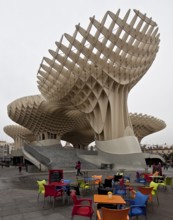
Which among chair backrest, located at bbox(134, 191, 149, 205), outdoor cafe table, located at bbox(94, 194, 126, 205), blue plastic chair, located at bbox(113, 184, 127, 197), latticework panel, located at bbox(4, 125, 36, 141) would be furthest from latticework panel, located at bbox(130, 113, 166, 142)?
outdoor cafe table, located at bbox(94, 194, 126, 205)

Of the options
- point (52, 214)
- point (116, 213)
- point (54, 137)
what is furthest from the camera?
point (54, 137)

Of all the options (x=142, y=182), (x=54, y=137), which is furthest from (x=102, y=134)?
(x=54, y=137)

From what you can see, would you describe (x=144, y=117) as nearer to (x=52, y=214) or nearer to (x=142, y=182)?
(x=142, y=182)

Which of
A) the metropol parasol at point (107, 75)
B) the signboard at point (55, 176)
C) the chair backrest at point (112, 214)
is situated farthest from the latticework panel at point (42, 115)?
the chair backrest at point (112, 214)

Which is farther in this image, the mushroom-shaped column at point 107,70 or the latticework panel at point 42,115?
the latticework panel at point 42,115

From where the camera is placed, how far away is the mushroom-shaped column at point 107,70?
3172 cm

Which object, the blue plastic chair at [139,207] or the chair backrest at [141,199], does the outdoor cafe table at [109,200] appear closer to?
the blue plastic chair at [139,207]

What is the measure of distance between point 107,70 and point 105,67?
0.55 metres

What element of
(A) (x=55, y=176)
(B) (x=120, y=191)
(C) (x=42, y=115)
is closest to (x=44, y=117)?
(C) (x=42, y=115)

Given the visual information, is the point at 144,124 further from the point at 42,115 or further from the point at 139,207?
the point at 139,207

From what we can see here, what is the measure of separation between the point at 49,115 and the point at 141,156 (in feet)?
97.5

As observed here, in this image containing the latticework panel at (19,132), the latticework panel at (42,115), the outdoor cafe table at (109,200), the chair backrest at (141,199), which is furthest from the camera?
the latticework panel at (19,132)

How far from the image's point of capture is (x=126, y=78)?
3541 cm

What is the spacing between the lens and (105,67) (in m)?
33.9
